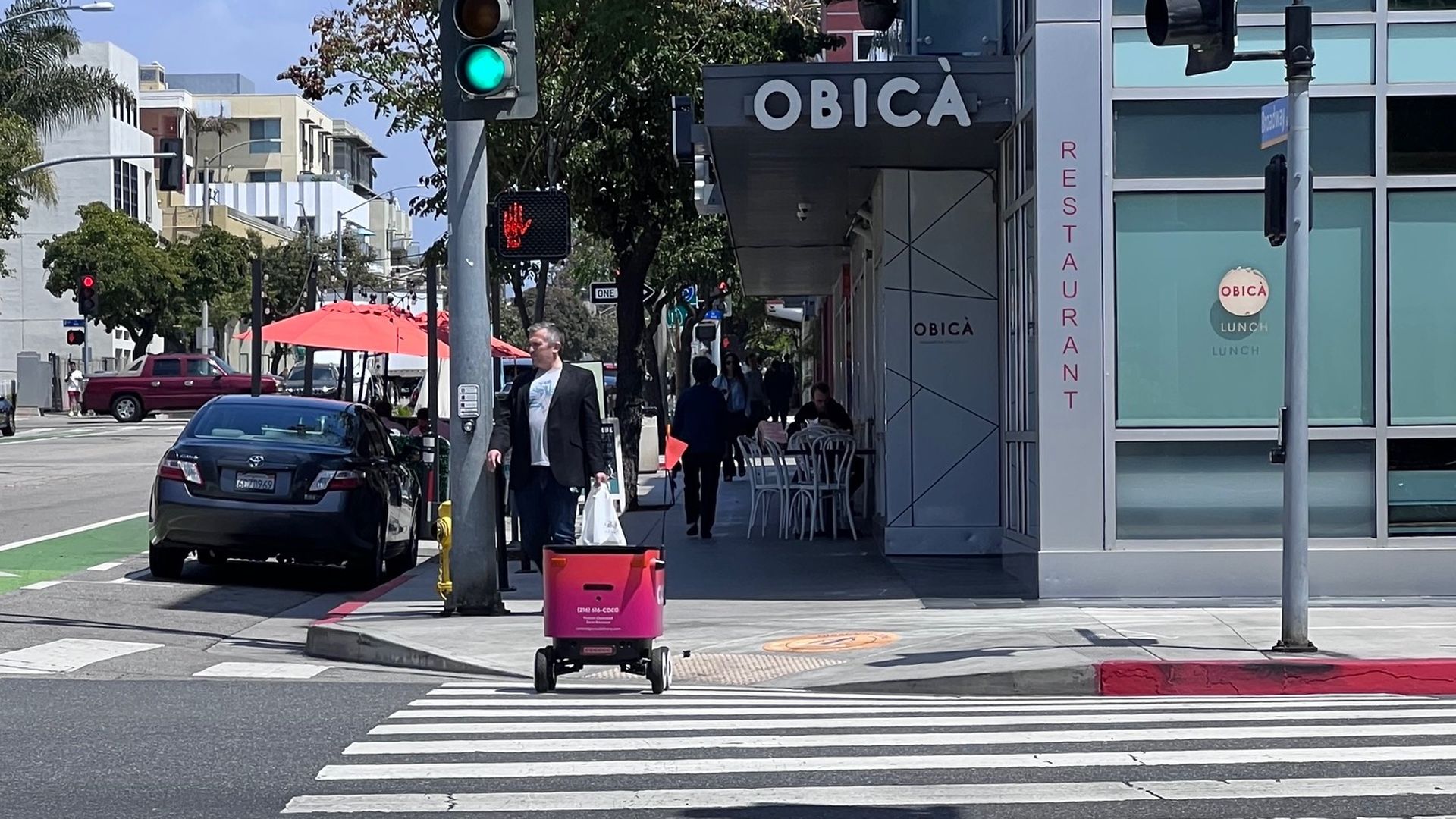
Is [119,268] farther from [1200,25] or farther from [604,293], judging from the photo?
[1200,25]

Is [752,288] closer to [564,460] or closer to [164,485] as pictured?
[164,485]

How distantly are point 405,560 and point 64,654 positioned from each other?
→ 250 inches

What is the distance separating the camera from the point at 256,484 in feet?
47.8

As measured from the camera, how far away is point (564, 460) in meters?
11.6

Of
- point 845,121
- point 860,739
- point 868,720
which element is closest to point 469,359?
point 845,121

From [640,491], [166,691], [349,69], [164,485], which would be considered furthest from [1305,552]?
[640,491]

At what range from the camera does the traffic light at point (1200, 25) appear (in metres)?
9.81

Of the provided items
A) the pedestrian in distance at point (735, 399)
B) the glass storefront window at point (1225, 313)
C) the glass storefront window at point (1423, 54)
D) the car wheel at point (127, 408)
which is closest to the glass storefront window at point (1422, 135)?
the glass storefront window at point (1423, 54)

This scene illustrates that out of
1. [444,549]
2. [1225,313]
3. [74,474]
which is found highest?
[1225,313]

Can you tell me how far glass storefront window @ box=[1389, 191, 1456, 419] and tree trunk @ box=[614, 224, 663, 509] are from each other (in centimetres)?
1301

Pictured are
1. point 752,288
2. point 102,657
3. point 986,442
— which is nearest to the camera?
point 102,657

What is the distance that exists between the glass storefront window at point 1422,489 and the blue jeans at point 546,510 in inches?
227

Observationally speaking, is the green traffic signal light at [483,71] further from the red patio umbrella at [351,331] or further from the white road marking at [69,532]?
the red patio umbrella at [351,331]

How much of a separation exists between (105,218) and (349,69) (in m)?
45.0
